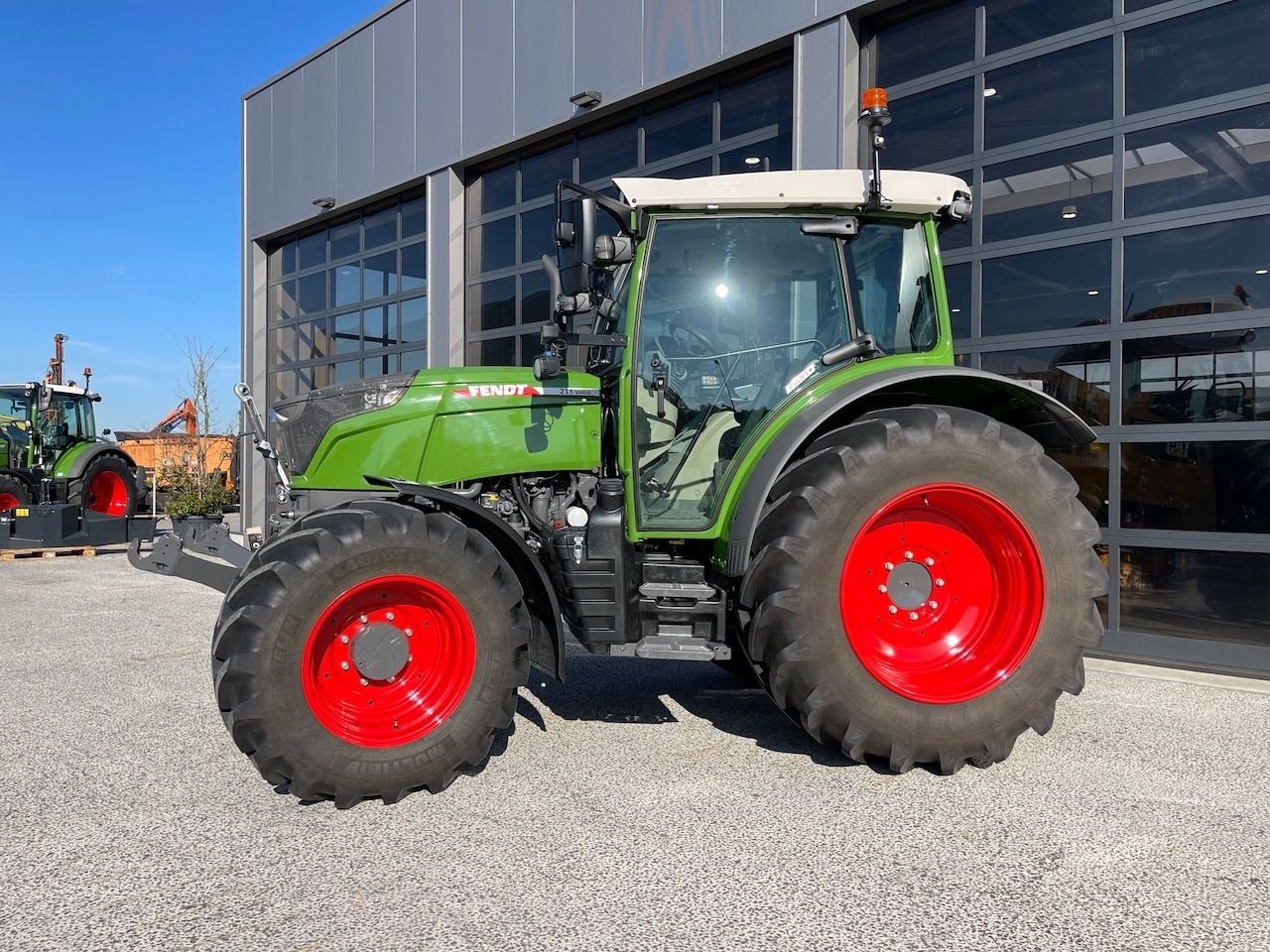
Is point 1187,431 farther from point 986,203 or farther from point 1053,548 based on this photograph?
point 1053,548

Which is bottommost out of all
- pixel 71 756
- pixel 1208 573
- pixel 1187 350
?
pixel 71 756

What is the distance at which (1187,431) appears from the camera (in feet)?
17.8

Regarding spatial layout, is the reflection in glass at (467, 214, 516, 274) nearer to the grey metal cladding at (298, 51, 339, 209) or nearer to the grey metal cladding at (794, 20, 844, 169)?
the grey metal cladding at (298, 51, 339, 209)

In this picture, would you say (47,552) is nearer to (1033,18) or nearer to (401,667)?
(401,667)

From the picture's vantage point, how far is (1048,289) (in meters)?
5.95

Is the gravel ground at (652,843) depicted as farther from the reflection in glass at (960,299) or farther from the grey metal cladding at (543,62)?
the grey metal cladding at (543,62)

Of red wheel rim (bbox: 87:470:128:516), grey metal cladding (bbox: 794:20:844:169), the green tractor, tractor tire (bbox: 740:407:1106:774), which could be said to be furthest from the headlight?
red wheel rim (bbox: 87:470:128:516)

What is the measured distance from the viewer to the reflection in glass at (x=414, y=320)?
10.8 m

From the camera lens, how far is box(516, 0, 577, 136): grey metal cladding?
346 inches

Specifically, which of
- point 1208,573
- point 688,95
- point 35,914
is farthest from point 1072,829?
point 688,95

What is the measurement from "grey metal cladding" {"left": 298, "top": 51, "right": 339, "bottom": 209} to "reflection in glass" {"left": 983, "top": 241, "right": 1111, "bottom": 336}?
365 inches

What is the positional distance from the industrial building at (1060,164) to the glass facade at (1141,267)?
0.01 metres

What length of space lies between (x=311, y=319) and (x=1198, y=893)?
1284cm

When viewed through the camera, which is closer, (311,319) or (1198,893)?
(1198,893)
